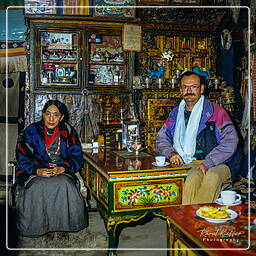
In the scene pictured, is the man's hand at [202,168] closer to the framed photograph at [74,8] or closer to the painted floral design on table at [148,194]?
the painted floral design on table at [148,194]

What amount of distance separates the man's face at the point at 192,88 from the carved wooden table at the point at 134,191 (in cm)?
100

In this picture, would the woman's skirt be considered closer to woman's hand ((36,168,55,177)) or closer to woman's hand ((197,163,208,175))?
woman's hand ((36,168,55,177))

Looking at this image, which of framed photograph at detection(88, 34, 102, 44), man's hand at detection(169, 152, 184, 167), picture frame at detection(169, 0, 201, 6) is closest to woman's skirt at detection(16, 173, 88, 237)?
man's hand at detection(169, 152, 184, 167)

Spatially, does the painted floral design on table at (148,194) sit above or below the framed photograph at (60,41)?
below

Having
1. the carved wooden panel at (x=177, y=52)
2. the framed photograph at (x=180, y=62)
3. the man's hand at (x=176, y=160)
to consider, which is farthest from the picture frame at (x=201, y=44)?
the man's hand at (x=176, y=160)

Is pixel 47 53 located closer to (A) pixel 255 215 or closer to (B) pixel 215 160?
(B) pixel 215 160

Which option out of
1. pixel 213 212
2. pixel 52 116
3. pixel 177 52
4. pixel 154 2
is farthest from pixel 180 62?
pixel 213 212

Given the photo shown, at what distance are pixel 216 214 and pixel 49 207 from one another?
214 cm

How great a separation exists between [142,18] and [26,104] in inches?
98.8

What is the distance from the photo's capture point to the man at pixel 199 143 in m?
3.19

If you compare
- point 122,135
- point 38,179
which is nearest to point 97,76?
point 122,135

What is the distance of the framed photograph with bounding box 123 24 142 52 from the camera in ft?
18.2

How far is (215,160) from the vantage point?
342cm

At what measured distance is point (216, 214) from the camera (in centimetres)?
221
